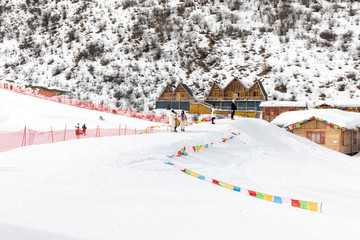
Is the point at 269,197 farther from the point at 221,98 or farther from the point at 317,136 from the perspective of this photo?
the point at 221,98

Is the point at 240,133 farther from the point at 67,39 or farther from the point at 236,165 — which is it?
the point at 67,39

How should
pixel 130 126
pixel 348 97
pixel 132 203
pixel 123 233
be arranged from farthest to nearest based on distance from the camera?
pixel 348 97 < pixel 130 126 < pixel 132 203 < pixel 123 233

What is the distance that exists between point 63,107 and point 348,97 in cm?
5337

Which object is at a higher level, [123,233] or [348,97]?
[348,97]

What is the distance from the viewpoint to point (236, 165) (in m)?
13.5

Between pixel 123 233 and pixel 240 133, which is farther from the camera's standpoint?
pixel 240 133

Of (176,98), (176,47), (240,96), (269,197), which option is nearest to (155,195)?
(269,197)

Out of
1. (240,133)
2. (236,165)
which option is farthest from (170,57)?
(236,165)

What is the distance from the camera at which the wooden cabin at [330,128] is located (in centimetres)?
2739

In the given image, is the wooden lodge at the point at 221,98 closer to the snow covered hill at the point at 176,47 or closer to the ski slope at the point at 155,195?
the snow covered hill at the point at 176,47

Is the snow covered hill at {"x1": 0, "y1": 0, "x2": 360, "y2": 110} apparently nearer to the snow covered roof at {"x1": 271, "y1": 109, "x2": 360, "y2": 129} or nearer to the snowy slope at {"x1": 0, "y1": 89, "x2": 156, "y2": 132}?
the snowy slope at {"x1": 0, "y1": 89, "x2": 156, "y2": 132}

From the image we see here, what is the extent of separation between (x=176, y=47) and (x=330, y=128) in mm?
55538

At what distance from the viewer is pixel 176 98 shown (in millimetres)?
55031

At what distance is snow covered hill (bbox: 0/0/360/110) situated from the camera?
62.3 metres
